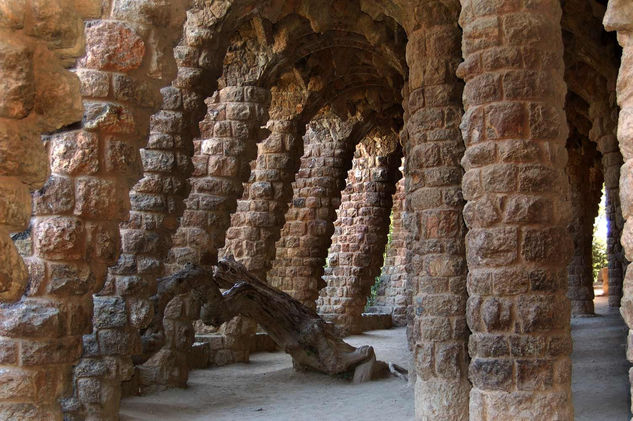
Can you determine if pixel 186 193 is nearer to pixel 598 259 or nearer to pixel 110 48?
pixel 110 48

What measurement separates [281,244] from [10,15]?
13490 millimetres

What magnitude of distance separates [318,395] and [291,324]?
5.03 feet

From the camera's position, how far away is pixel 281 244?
53.7ft

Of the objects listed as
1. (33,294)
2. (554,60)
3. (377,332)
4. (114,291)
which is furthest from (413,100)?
(377,332)

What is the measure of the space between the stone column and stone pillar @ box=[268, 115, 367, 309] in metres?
10.1

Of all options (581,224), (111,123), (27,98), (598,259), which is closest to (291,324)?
(111,123)

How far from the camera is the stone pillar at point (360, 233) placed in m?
17.7

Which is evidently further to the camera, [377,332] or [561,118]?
[377,332]

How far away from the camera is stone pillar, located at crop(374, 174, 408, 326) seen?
826 inches

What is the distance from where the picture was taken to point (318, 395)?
1011cm

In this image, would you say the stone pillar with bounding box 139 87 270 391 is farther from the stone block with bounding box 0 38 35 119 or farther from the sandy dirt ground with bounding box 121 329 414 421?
the stone block with bounding box 0 38 35 119

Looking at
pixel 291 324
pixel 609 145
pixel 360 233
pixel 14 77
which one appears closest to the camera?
pixel 14 77

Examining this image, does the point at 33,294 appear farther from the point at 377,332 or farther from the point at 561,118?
the point at 377,332

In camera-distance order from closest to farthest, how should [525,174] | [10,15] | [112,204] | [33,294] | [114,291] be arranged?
[10,15] → [33,294] → [112,204] → [525,174] → [114,291]
